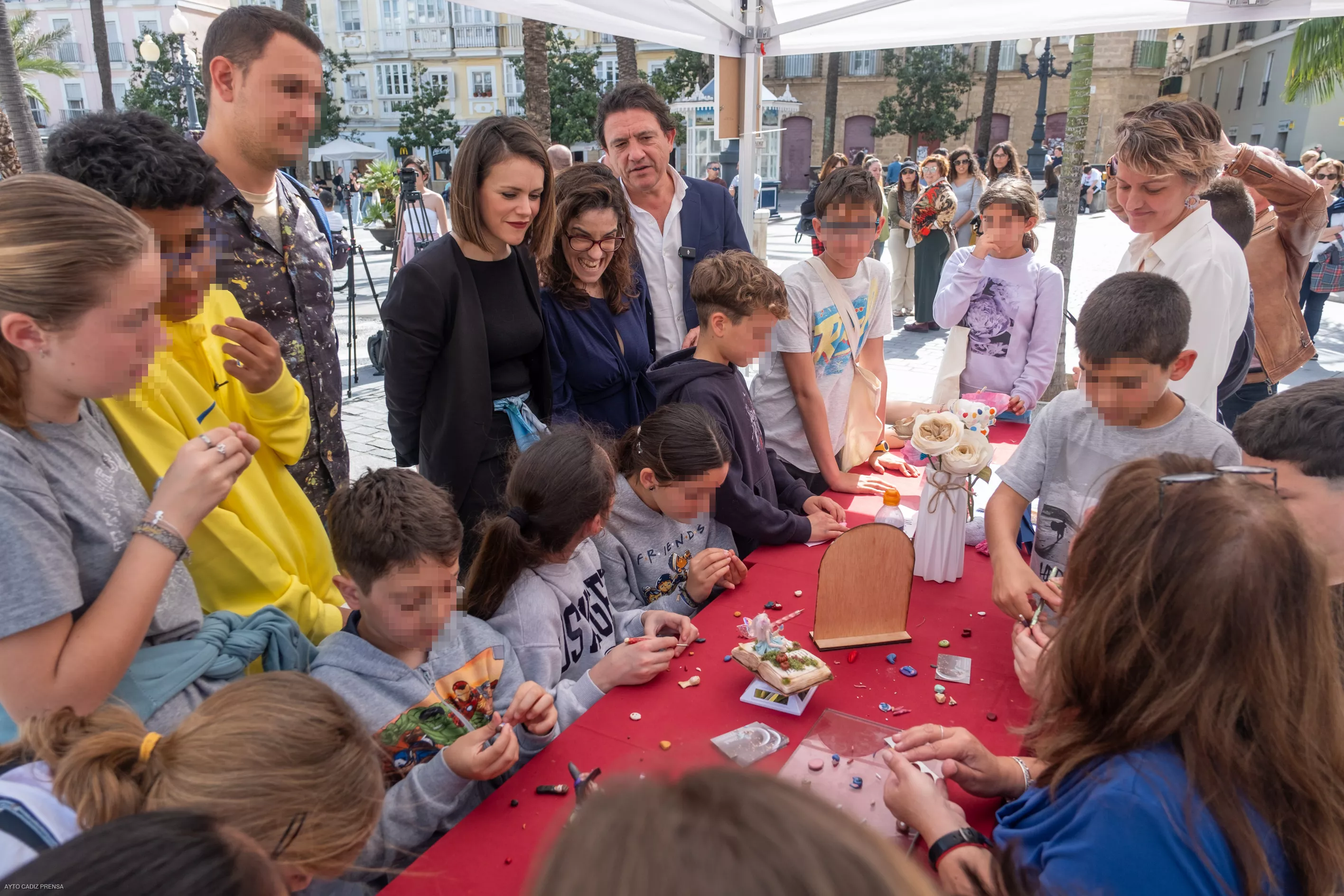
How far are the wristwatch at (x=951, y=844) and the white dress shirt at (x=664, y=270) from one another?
248 cm

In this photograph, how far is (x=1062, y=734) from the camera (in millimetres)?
1192

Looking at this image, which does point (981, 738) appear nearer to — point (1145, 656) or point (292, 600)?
point (1145, 656)

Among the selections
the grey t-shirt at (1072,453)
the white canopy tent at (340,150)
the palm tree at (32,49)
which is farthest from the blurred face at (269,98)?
the white canopy tent at (340,150)

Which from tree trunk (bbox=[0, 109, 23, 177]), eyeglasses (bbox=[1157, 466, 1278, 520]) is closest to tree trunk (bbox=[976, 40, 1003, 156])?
tree trunk (bbox=[0, 109, 23, 177])

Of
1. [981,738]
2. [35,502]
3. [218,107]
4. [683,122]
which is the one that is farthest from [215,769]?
[683,122]

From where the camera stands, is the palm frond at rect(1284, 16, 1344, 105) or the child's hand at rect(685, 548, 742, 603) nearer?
the child's hand at rect(685, 548, 742, 603)

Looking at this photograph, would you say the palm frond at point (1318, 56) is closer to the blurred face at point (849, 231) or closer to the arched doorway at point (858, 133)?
the blurred face at point (849, 231)

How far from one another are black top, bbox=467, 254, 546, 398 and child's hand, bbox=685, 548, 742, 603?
0.95 metres

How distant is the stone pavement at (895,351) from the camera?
20.9 feet

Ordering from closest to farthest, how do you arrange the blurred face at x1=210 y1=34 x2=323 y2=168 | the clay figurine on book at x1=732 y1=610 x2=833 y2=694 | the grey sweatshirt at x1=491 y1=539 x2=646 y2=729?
the clay figurine on book at x1=732 y1=610 x2=833 y2=694
the grey sweatshirt at x1=491 y1=539 x2=646 y2=729
the blurred face at x1=210 y1=34 x2=323 y2=168

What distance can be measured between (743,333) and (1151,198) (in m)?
1.50

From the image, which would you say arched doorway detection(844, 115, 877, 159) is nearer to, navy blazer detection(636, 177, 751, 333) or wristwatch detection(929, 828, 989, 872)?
navy blazer detection(636, 177, 751, 333)

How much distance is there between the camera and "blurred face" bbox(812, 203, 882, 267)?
304cm

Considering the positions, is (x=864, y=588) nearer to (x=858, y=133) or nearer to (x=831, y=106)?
(x=831, y=106)
